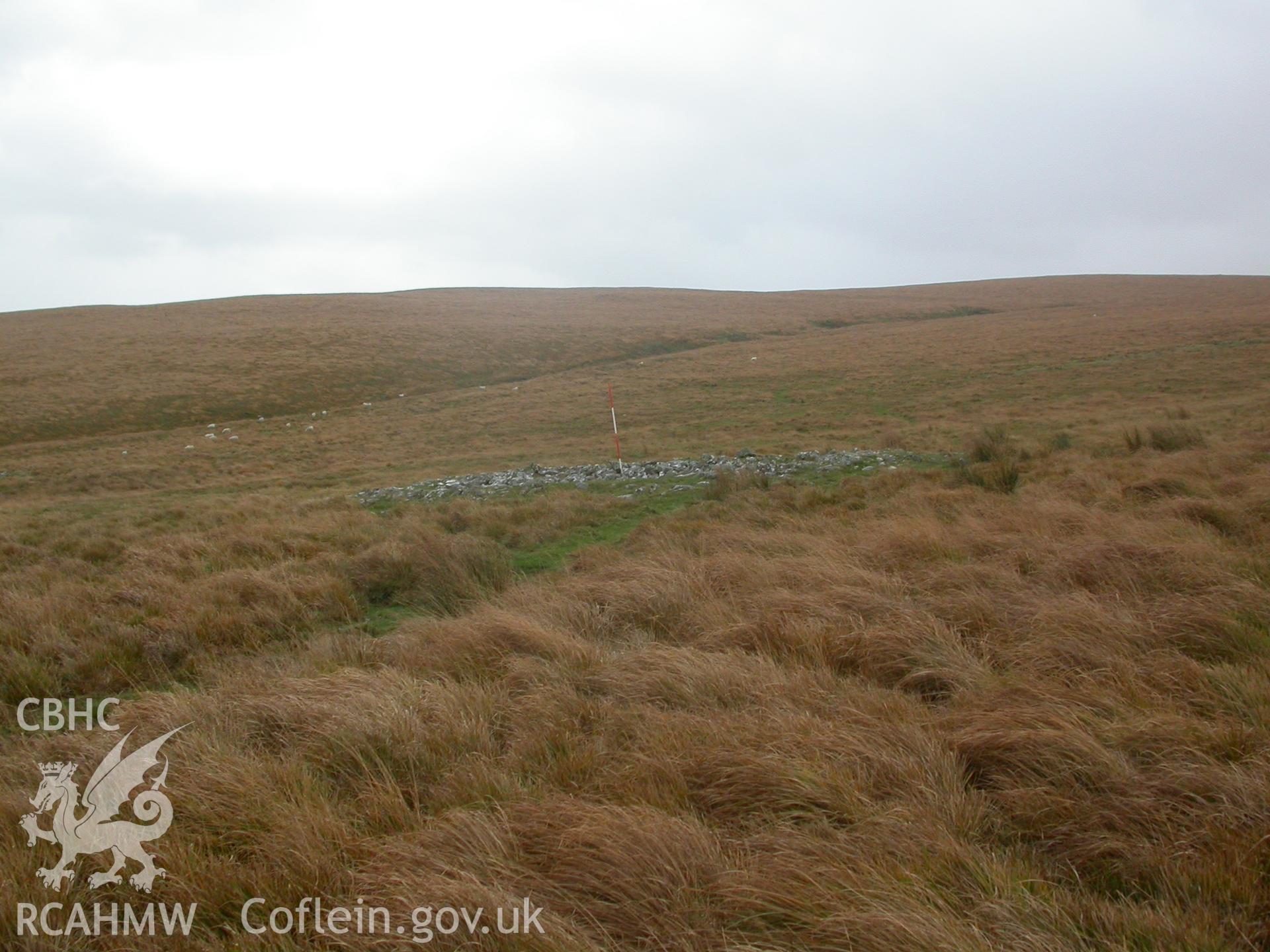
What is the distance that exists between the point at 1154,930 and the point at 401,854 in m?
2.47

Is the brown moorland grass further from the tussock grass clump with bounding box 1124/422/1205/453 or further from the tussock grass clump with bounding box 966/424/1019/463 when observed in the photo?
the tussock grass clump with bounding box 1124/422/1205/453

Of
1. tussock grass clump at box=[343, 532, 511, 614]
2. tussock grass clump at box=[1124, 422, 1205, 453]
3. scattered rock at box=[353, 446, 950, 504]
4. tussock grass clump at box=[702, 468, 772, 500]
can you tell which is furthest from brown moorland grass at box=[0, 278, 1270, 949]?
tussock grass clump at box=[1124, 422, 1205, 453]

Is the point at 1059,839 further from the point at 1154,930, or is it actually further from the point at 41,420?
the point at 41,420

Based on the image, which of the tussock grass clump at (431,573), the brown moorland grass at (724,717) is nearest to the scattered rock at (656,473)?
the brown moorland grass at (724,717)

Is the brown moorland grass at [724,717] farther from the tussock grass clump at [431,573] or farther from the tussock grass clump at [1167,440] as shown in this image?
the tussock grass clump at [1167,440]

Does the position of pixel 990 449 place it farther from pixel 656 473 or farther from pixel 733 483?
pixel 656 473

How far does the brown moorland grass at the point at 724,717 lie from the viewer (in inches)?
99.2

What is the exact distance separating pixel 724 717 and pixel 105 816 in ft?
8.99

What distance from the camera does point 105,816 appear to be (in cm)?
318

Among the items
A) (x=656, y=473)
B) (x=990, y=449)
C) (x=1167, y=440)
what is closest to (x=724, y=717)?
(x=656, y=473)

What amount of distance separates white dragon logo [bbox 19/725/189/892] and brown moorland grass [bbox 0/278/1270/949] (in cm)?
7

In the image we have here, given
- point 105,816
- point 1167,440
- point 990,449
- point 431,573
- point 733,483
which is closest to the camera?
point 105,816

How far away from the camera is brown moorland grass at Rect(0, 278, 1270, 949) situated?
252 centimetres

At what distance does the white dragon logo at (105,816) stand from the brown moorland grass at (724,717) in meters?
0.07
